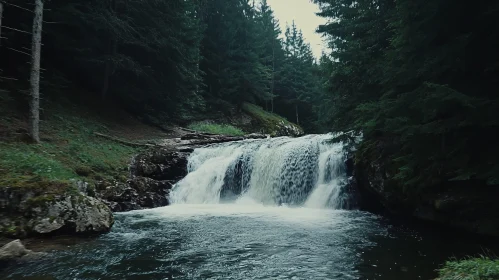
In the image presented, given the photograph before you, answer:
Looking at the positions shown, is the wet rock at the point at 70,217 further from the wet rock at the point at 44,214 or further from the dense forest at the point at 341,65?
the dense forest at the point at 341,65

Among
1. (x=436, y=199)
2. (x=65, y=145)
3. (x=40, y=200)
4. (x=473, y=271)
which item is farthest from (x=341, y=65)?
(x=65, y=145)

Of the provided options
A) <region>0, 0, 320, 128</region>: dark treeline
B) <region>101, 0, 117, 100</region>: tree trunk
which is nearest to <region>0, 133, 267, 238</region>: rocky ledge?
<region>0, 0, 320, 128</region>: dark treeline

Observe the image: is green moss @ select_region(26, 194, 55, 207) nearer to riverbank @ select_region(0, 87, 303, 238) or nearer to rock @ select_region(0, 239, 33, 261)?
riverbank @ select_region(0, 87, 303, 238)

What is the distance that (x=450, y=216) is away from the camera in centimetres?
805

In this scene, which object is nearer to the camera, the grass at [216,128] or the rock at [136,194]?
the rock at [136,194]

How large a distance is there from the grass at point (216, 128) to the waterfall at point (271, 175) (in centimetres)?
961

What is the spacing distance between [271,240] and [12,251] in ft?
18.0

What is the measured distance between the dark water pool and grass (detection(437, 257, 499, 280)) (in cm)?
86

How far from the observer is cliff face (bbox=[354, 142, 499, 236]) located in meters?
6.97

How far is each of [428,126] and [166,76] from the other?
18.0 m

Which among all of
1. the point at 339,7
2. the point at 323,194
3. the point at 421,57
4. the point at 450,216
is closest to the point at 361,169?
the point at 323,194

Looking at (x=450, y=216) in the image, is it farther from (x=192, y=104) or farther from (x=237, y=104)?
(x=237, y=104)

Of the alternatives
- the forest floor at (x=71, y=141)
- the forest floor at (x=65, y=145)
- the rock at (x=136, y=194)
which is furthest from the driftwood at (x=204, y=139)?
the rock at (x=136, y=194)

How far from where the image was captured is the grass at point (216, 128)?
26.7m
